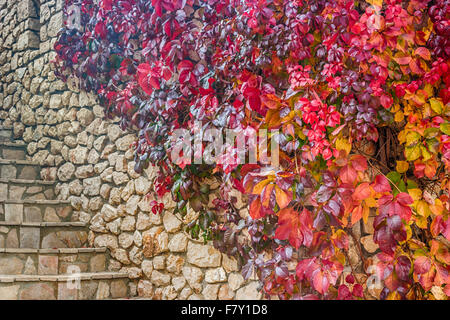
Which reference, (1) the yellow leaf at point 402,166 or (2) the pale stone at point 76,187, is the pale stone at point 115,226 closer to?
(2) the pale stone at point 76,187

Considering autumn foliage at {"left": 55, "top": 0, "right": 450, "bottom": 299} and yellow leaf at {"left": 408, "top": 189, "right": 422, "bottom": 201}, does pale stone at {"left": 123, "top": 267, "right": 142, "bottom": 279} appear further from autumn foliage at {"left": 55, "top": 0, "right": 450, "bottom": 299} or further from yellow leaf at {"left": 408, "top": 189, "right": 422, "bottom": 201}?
yellow leaf at {"left": 408, "top": 189, "right": 422, "bottom": 201}

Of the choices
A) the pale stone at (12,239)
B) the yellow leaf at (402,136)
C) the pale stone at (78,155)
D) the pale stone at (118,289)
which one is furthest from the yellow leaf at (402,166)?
the pale stone at (12,239)

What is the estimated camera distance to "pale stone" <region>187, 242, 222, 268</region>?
246cm

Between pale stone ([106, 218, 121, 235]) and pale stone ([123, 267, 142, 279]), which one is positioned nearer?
pale stone ([123, 267, 142, 279])

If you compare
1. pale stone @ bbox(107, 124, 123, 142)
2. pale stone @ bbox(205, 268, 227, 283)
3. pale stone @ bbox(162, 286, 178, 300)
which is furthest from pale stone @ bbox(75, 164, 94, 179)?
pale stone @ bbox(205, 268, 227, 283)

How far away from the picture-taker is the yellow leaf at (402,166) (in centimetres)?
188

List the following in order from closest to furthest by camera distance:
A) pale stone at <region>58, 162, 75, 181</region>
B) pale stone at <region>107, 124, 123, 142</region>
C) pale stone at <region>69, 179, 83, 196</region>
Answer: pale stone at <region>107, 124, 123, 142</region> → pale stone at <region>69, 179, 83, 196</region> → pale stone at <region>58, 162, 75, 181</region>

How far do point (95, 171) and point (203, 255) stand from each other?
3.91ft

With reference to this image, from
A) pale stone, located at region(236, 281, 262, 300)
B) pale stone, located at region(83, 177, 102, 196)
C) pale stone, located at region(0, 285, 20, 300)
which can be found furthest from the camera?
pale stone, located at region(83, 177, 102, 196)

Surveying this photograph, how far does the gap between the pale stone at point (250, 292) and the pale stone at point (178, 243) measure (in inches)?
17.5

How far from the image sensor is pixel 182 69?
7.60 ft

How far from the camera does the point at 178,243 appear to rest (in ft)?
8.65

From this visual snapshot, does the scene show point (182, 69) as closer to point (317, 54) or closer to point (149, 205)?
point (317, 54)
